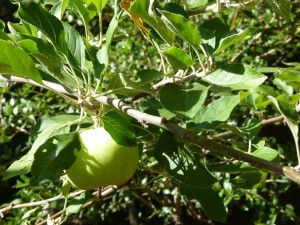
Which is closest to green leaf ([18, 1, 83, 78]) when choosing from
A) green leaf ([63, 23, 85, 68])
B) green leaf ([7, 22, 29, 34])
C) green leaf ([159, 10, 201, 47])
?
green leaf ([63, 23, 85, 68])

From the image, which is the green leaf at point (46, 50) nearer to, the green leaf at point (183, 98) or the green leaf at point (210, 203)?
the green leaf at point (183, 98)

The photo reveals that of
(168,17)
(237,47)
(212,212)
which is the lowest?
(237,47)

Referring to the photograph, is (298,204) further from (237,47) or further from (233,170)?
(233,170)

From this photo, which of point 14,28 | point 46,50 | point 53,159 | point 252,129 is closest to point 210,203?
point 252,129

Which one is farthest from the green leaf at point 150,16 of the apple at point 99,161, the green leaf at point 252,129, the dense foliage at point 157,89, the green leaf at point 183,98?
the green leaf at point 252,129

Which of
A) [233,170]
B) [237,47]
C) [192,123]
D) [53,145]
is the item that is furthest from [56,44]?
[237,47]

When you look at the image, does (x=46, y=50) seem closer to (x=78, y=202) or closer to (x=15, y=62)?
(x=15, y=62)

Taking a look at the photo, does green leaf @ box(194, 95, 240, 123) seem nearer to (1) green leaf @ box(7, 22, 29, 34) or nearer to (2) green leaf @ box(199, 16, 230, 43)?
(2) green leaf @ box(199, 16, 230, 43)
